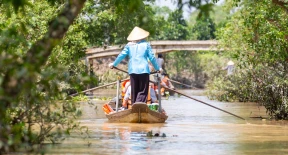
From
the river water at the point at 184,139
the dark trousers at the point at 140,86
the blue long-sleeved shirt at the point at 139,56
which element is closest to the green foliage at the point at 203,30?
the river water at the point at 184,139

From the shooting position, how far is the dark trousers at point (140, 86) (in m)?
14.6

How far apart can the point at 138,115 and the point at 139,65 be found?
3.10ft

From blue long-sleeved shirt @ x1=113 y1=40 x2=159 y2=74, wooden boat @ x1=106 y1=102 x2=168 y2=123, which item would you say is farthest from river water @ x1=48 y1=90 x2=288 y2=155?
blue long-sleeved shirt @ x1=113 y1=40 x2=159 y2=74

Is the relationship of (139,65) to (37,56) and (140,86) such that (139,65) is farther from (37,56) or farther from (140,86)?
(37,56)

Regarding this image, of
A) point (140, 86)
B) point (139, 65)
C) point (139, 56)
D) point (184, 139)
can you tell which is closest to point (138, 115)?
point (140, 86)

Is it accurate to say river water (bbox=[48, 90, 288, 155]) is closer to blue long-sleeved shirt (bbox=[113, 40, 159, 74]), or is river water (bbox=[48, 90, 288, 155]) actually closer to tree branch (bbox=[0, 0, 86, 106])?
blue long-sleeved shirt (bbox=[113, 40, 159, 74])

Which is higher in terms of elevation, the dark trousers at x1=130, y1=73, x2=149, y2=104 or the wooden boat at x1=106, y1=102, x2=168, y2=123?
the dark trousers at x1=130, y1=73, x2=149, y2=104

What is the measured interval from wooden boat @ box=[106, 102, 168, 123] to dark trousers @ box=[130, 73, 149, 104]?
295mm

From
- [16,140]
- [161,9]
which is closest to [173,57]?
[161,9]

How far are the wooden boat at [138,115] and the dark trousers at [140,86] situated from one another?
0.30 meters

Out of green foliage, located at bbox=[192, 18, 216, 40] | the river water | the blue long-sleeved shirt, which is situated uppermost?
green foliage, located at bbox=[192, 18, 216, 40]

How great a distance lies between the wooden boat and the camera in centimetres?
1442

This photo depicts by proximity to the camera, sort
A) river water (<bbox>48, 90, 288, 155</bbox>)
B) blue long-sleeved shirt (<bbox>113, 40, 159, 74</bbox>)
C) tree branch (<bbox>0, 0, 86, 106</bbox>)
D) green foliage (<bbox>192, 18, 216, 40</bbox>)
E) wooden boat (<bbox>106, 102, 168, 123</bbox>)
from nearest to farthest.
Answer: tree branch (<bbox>0, 0, 86, 106</bbox>) → river water (<bbox>48, 90, 288, 155</bbox>) → wooden boat (<bbox>106, 102, 168, 123</bbox>) → blue long-sleeved shirt (<bbox>113, 40, 159, 74</bbox>) → green foliage (<bbox>192, 18, 216, 40</bbox>)

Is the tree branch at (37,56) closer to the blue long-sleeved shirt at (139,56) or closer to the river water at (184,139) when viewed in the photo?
the river water at (184,139)
